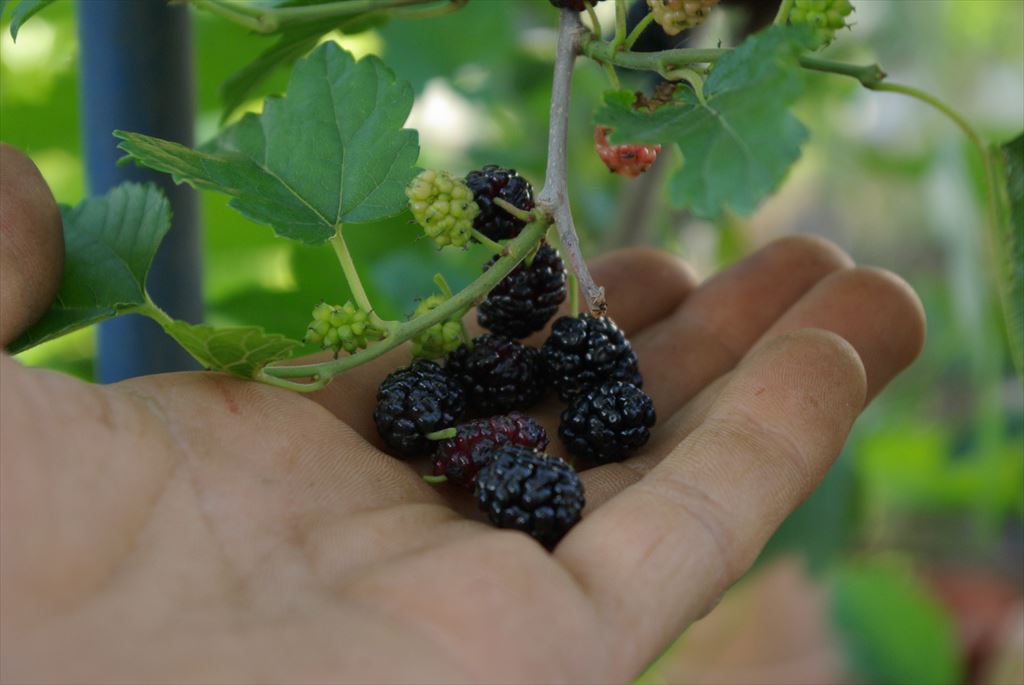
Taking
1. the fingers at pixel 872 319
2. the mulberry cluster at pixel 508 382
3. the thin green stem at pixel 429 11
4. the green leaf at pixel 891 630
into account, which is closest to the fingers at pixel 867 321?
the fingers at pixel 872 319

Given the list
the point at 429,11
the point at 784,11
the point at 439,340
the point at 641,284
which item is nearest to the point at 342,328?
the point at 439,340

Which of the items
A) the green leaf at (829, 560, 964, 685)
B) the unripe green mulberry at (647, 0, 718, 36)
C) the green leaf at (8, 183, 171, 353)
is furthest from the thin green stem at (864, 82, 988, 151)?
the green leaf at (829, 560, 964, 685)

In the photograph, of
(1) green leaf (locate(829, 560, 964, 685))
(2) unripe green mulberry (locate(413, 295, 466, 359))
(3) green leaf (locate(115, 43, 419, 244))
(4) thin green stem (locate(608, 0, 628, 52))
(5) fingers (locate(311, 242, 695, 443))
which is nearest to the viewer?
(4) thin green stem (locate(608, 0, 628, 52))

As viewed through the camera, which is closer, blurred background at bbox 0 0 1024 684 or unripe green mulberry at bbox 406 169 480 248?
unripe green mulberry at bbox 406 169 480 248

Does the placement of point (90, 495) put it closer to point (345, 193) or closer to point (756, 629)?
point (345, 193)

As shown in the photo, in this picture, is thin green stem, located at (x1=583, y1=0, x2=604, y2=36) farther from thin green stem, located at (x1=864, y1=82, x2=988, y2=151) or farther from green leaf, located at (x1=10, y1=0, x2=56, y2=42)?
green leaf, located at (x1=10, y1=0, x2=56, y2=42)

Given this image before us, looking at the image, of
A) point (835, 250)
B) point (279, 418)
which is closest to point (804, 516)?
point (835, 250)
